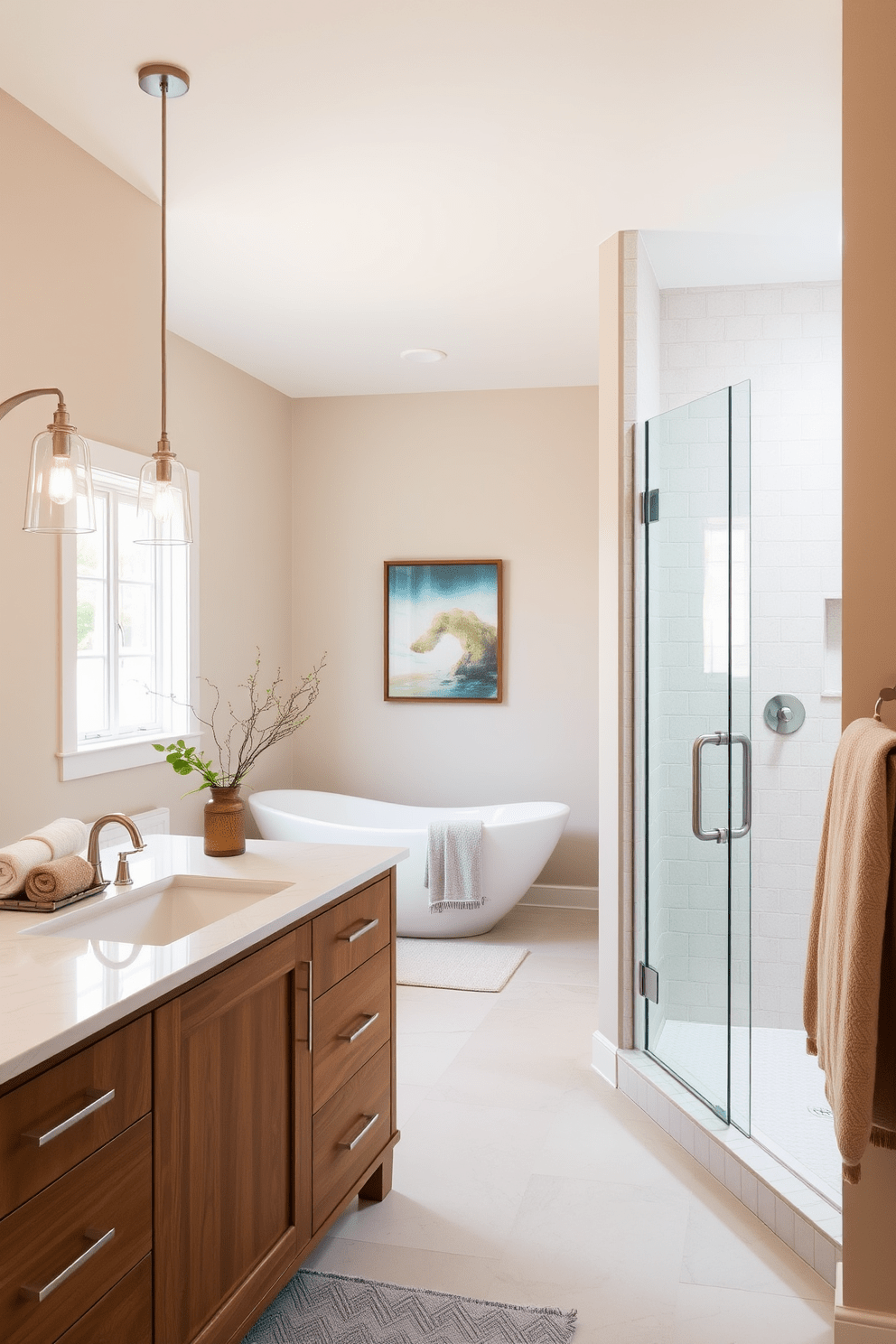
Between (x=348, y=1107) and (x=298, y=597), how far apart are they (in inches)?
150

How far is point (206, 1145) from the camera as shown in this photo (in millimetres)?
1762

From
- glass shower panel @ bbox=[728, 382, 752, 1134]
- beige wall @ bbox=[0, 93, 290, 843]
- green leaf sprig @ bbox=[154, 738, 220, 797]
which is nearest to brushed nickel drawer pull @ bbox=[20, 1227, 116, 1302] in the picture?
green leaf sprig @ bbox=[154, 738, 220, 797]

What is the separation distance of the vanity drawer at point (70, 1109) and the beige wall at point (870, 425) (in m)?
1.25

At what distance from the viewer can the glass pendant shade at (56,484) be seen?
198cm

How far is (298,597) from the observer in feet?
19.1

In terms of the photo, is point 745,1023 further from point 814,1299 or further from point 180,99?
point 180,99

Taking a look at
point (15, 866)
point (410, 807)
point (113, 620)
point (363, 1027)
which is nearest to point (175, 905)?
point (15, 866)

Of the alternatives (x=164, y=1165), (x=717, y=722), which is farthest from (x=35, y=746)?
(x=717, y=722)

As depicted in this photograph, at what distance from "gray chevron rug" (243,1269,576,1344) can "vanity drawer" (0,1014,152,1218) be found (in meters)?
0.83

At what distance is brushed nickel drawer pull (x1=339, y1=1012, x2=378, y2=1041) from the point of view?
2.32 m

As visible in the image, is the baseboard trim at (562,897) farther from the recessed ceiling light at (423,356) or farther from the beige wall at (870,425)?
the beige wall at (870,425)

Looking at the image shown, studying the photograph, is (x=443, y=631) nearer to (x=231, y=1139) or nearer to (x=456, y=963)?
(x=456, y=963)

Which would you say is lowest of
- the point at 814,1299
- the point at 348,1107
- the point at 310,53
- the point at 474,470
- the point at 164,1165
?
the point at 814,1299

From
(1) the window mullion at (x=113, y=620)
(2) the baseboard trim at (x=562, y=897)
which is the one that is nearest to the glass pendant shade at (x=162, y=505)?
(1) the window mullion at (x=113, y=620)
